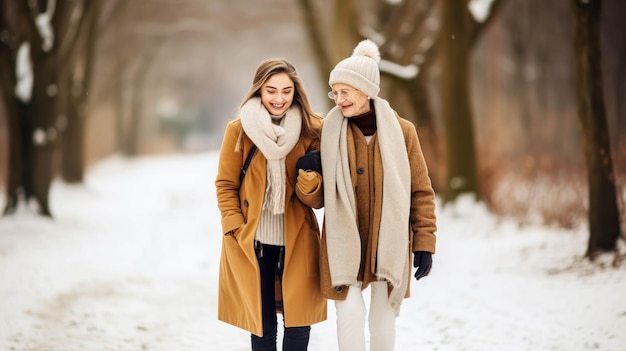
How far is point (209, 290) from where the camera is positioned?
266 inches

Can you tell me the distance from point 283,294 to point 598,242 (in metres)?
4.45

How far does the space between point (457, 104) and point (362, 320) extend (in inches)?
282

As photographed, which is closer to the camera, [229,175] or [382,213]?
[382,213]

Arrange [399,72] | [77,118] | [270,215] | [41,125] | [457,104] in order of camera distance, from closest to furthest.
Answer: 1. [270,215]
2. [457,104]
3. [41,125]
4. [399,72]
5. [77,118]

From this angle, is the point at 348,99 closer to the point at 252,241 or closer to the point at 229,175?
the point at 229,175

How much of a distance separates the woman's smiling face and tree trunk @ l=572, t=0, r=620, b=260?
4380 mm

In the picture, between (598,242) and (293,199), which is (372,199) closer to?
(293,199)

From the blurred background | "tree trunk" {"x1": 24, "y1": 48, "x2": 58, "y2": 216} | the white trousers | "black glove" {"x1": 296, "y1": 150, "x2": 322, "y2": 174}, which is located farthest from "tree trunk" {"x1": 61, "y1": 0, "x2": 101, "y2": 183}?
the white trousers

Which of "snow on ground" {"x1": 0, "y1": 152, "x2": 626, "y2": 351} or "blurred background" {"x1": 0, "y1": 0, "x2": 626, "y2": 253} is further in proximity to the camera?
"blurred background" {"x1": 0, "y1": 0, "x2": 626, "y2": 253}

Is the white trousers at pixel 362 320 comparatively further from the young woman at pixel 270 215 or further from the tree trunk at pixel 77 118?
the tree trunk at pixel 77 118

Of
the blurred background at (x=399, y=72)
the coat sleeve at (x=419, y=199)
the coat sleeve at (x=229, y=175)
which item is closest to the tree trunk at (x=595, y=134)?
the blurred background at (x=399, y=72)

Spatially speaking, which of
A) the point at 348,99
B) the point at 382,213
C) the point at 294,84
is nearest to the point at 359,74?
the point at 348,99

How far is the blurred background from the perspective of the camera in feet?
33.0

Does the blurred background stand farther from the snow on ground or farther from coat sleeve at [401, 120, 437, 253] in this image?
coat sleeve at [401, 120, 437, 253]
